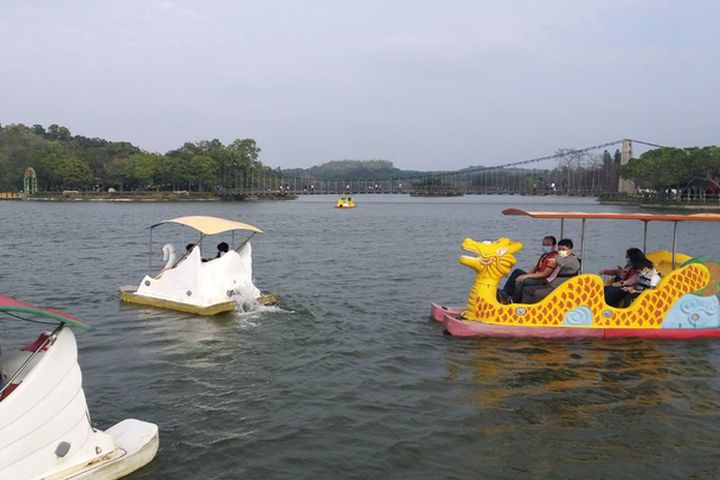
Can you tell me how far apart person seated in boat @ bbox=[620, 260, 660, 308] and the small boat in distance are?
1053 cm

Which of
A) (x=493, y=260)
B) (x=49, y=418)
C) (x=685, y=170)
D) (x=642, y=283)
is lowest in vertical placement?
(x=49, y=418)

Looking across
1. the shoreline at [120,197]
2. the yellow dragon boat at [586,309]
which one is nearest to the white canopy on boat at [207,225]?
the yellow dragon boat at [586,309]

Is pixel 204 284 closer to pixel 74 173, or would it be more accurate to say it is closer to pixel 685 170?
pixel 685 170

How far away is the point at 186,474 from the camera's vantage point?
7.45 metres

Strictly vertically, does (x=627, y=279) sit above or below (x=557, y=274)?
below

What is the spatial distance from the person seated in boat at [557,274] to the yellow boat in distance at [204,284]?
6.63 m

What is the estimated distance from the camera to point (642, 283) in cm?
1379

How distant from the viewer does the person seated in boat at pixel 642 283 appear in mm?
13625

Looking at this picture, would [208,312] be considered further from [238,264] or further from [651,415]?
[651,415]

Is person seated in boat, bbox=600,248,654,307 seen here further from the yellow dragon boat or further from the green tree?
the green tree

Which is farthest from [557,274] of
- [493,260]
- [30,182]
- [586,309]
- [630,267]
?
[30,182]

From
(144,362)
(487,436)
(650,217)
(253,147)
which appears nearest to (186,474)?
(487,436)

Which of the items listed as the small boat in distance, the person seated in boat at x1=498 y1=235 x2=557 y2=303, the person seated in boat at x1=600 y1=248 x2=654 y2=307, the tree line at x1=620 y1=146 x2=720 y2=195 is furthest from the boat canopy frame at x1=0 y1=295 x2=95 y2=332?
the tree line at x1=620 y1=146 x2=720 y2=195

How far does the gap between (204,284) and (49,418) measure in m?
8.95
